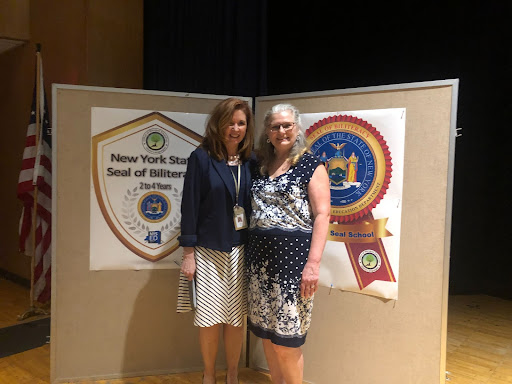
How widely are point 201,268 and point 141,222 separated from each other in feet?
1.98

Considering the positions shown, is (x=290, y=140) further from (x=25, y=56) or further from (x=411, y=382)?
(x=25, y=56)

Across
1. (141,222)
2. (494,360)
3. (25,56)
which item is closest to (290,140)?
(141,222)

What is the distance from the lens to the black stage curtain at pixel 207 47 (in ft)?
10.4

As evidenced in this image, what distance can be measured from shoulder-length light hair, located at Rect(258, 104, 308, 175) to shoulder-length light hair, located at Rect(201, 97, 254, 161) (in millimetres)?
Answer: 88

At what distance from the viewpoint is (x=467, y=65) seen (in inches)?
157

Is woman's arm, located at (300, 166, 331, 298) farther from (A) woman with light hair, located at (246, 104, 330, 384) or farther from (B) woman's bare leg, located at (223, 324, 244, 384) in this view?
(B) woman's bare leg, located at (223, 324, 244, 384)

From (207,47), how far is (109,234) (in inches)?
66.2

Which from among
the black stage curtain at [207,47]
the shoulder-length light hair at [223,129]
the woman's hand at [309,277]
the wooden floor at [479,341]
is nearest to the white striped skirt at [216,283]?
the woman's hand at [309,277]

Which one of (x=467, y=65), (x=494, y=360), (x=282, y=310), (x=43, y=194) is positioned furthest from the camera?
(x=467, y=65)

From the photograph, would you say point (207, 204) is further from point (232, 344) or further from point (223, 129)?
point (232, 344)

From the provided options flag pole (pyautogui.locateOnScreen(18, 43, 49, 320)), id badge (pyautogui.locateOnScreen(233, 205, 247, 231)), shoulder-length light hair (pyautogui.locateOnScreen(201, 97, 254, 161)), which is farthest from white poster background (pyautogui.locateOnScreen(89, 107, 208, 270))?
flag pole (pyautogui.locateOnScreen(18, 43, 49, 320))

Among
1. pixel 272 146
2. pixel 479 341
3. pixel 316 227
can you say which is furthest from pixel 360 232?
pixel 479 341

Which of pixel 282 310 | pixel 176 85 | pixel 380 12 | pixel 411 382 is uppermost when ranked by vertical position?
pixel 380 12

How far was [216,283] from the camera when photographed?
2145mm
